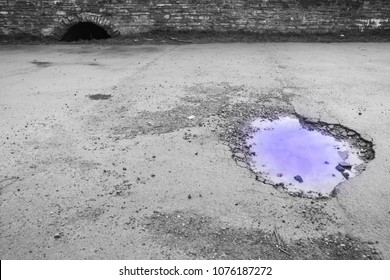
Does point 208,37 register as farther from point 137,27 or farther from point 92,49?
point 92,49

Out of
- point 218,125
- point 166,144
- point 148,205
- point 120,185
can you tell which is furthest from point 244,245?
point 218,125

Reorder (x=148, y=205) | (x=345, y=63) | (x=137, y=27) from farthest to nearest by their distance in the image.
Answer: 1. (x=137, y=27)
2. (x=345, y=63)
3. (x=148, y=205)

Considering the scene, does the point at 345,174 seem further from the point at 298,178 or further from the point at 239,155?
the point at 239,155

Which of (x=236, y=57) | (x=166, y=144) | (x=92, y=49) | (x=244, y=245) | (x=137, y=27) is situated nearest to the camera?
(x=244, y=245)

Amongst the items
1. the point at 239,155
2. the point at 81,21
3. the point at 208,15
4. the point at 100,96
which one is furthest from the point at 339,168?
the point at 81,21

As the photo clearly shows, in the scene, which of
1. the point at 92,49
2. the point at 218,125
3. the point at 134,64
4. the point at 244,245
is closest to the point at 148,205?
the point at 244,245

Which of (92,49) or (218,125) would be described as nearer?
(218,125)

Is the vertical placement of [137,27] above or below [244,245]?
above
